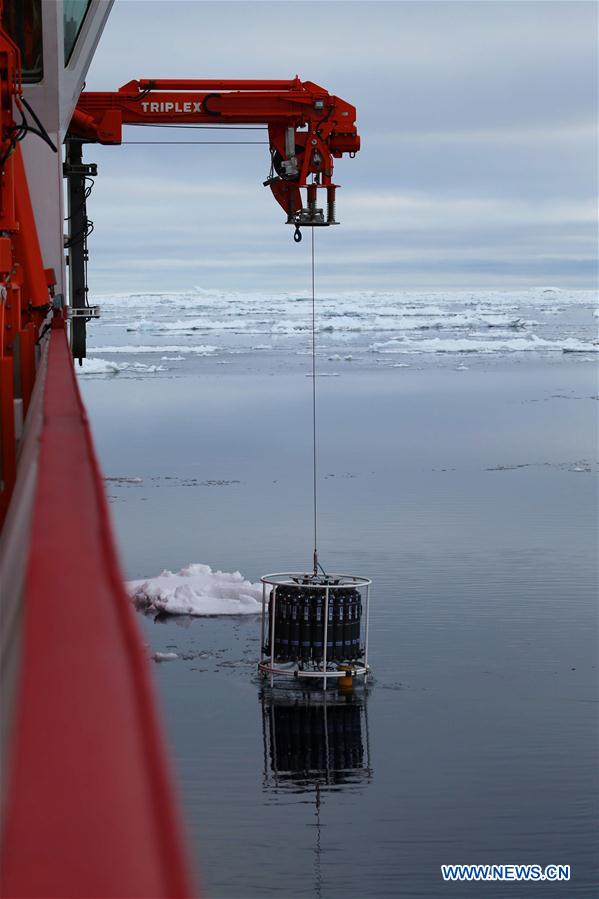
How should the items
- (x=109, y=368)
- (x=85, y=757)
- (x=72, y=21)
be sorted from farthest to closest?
(x=109, y=368) < (x=72, y=21) < (x=85, y=757)

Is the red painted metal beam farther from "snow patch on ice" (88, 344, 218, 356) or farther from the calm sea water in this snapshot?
"snow patch on ice" (88, 344, 218, 356)

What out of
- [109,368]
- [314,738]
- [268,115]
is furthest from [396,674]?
[109,368]

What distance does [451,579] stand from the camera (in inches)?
534

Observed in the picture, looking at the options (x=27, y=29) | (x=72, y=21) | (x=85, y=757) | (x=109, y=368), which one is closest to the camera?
(x=85, y=757)

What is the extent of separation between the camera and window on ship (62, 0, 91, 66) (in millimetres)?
8234

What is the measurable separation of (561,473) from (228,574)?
32.8 feet

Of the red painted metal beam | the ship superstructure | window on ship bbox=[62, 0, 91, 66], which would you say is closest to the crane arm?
window on ship bbox=[62, 0, 91, 66]

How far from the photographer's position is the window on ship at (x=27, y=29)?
7.90 m

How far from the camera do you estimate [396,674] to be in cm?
1061

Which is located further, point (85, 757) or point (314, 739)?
point (314, 739)

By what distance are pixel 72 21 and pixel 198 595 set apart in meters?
5.70

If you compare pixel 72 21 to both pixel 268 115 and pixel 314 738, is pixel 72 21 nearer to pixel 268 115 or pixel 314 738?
pixel 268 115

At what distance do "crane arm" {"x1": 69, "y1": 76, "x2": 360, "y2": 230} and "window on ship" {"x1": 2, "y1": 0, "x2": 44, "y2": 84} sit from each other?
127 inches

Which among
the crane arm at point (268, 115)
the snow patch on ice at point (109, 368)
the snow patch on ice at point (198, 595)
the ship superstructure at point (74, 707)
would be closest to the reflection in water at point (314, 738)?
the snow patch on ice at point (198, 595)
